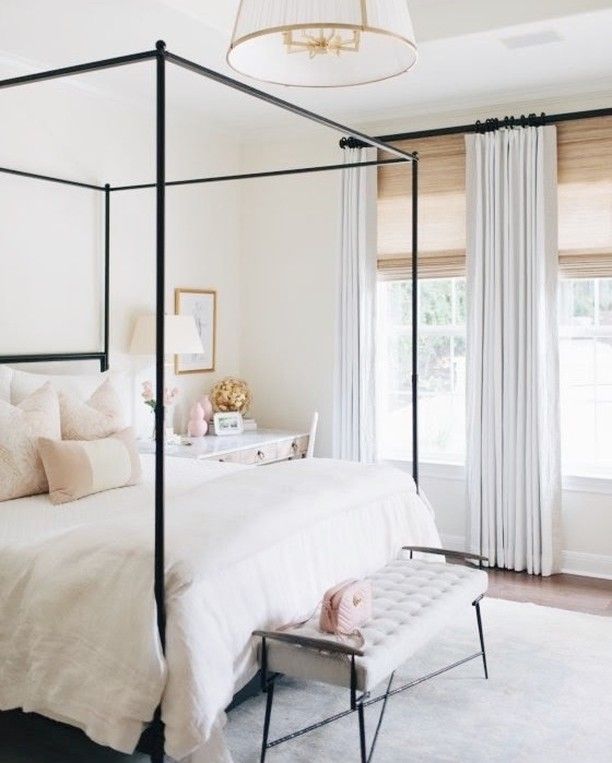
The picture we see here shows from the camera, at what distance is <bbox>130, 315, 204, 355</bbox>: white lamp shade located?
496 cm

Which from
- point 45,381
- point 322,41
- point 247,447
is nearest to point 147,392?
point 247,447

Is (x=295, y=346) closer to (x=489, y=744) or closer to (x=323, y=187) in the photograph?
(x=323, y=187)

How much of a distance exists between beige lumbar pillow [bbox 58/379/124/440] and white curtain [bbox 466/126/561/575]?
2192 mm

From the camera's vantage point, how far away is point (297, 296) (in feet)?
19.6

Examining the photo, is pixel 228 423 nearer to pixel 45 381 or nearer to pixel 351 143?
pixel 45 381

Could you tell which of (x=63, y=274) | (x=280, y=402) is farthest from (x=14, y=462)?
(x=280, y=402)

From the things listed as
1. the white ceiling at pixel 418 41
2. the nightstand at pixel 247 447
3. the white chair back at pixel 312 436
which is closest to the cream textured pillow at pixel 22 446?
the nightstand at pixel 247 447

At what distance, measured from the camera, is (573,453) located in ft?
17.1

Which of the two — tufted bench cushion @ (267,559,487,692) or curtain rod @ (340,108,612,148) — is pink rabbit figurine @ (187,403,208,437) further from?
tufted bench cushion @ (267,559,487,692)

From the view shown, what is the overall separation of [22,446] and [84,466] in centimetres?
27

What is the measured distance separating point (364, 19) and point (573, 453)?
11.4 ft

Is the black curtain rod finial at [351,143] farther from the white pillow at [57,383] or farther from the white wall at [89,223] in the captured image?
the white pillow at [57,383]

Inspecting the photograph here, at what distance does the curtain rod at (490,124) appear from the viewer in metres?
4.89

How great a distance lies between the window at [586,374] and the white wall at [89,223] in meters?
2.30
